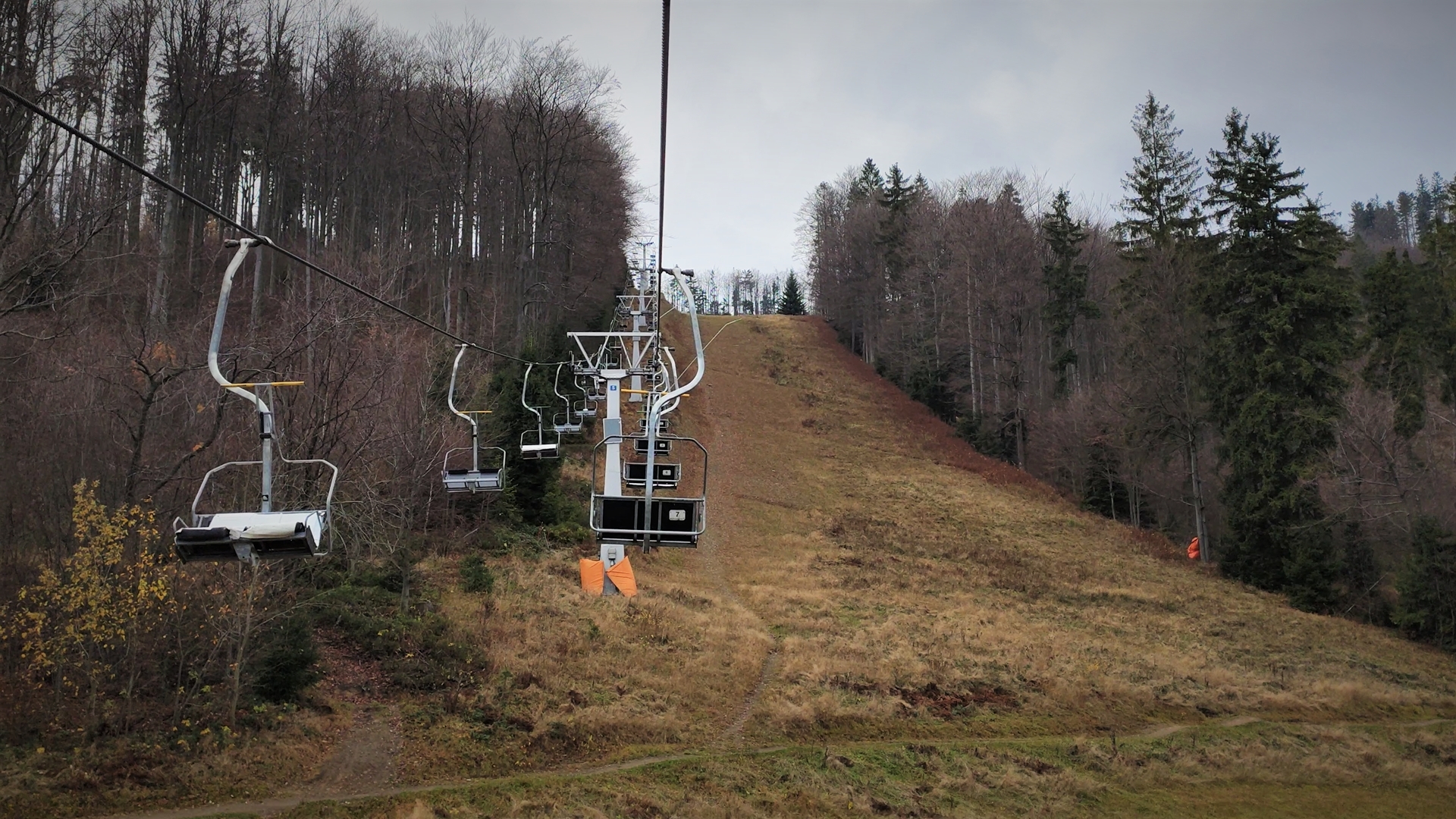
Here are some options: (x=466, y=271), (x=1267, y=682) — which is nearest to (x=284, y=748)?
(x=1267, y=682)

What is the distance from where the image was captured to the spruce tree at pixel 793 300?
10444cm

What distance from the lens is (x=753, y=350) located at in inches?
2852

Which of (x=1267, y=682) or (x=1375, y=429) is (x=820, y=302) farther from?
(x=1267, y=682)

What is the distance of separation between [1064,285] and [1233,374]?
15.5 m

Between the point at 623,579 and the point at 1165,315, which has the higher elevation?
the point at 1165,315

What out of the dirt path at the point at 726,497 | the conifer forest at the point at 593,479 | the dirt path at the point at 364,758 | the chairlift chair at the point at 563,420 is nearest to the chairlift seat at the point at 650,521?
the conifer forest at the point at 593,479

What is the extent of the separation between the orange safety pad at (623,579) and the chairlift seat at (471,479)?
8587 millimetres

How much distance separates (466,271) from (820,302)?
48.5 m

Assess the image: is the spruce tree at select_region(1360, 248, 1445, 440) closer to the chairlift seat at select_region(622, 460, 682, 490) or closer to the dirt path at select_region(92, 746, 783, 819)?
the chairlift seat at select_region(622, 460, 682, 490)

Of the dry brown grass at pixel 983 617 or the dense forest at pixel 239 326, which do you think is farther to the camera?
the dry brown grass at pixel 983 617

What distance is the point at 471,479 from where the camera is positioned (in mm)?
16000

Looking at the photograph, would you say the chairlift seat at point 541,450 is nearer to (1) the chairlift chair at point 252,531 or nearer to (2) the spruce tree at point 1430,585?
(1) the chairlift chair at point 252,531

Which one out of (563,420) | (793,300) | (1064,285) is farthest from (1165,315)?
(793,300)

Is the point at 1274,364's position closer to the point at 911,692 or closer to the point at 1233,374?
the point at 1233,374
